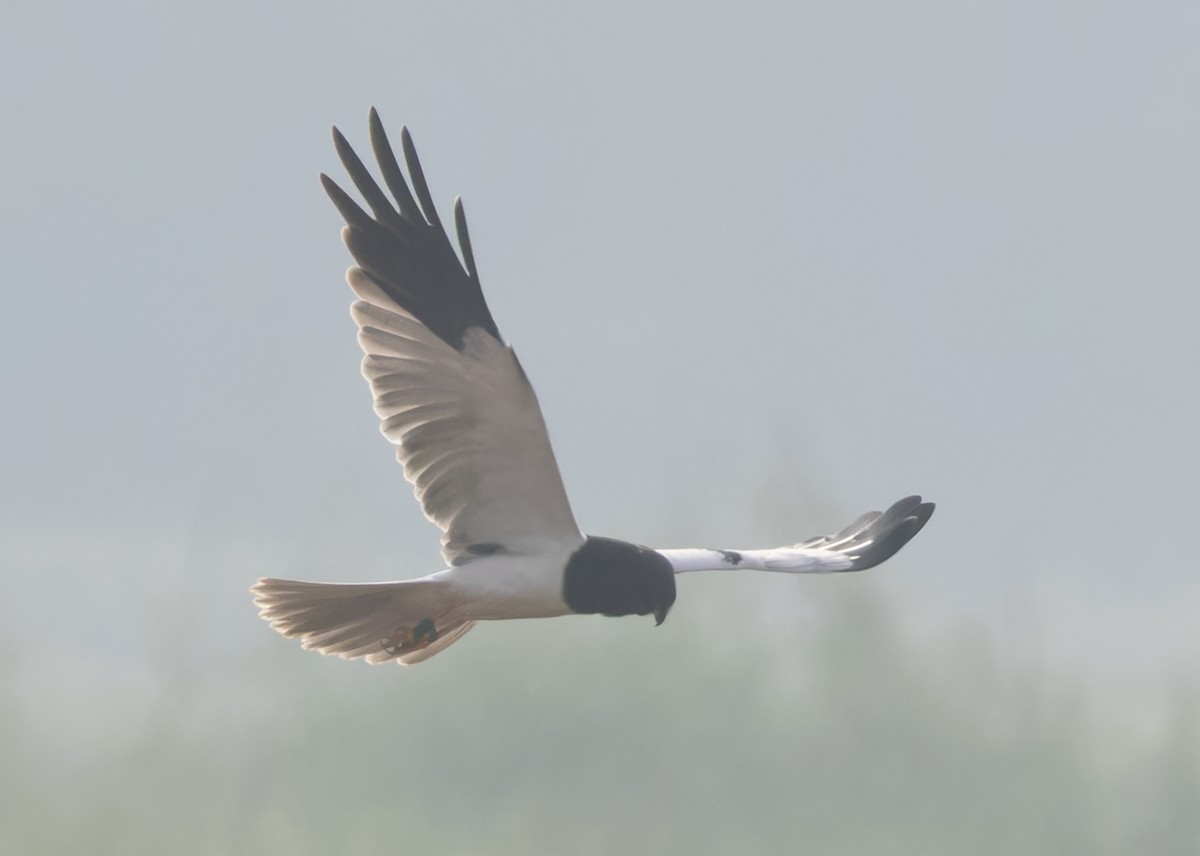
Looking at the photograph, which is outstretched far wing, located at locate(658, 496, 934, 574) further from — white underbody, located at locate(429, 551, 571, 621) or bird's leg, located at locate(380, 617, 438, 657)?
bird's leg, located at locate(380, 617, 438, 657)

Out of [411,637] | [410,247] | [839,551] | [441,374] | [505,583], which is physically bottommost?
[839,551]

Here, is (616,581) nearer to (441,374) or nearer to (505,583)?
(505,583)

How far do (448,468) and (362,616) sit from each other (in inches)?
42.5

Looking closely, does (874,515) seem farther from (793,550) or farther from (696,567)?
(696,567)

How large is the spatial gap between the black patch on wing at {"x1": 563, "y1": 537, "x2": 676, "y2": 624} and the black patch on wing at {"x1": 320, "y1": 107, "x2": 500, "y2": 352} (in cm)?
148

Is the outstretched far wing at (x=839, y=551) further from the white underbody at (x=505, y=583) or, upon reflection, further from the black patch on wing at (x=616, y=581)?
the white underbody at (x=505, y=583)

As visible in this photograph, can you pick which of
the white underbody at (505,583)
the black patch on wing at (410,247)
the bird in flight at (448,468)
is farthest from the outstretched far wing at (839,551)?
the black patch on wing at (410,247)

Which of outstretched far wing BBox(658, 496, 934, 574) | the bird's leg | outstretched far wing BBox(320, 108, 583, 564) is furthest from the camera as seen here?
outstretched far wing BBox(658, 496, 934, 574)

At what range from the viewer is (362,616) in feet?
36.8

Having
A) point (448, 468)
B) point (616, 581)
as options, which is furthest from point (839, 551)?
point (448, 468)

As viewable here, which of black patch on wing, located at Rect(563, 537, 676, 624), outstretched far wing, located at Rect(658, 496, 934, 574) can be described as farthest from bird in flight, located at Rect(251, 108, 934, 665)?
outstretched far wing, located at Rect(658, 496, 934, 574)

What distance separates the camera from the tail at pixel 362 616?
1098 centimetres

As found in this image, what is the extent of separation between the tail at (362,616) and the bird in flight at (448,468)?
10 mm

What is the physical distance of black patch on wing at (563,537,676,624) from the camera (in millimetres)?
10945
